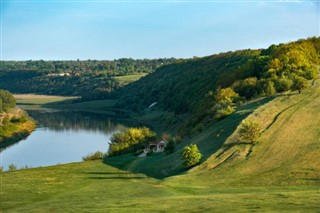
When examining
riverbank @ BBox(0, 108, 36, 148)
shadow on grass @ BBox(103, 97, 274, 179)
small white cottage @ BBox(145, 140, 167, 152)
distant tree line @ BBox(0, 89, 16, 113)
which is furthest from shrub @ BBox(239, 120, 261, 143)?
distant tree line @ BBox(0, 89, 16, 113)

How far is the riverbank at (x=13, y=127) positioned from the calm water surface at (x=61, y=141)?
173cm

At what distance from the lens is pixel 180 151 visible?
41125 mm

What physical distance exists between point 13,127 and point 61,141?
61.0 feet

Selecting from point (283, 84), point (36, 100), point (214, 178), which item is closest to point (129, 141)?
point (283, 84)

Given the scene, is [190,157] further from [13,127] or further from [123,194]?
[13,127]

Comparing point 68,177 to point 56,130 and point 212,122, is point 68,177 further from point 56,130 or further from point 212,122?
point 56,130

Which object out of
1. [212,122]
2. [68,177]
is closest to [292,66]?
[212,122]

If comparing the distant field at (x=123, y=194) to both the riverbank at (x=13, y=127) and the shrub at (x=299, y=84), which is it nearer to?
the shrub at (x=299, y=84)

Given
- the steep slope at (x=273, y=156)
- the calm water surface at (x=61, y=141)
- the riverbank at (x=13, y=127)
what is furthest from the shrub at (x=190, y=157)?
the riverbank at (x=13, y=127)

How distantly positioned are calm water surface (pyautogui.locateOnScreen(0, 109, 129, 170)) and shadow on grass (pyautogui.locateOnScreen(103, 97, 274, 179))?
18492 mm

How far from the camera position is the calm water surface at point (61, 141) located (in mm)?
63312

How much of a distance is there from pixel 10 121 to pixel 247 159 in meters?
72.9

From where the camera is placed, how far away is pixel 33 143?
258ft

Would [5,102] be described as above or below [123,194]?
above
